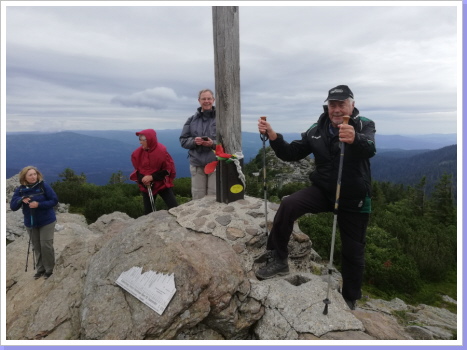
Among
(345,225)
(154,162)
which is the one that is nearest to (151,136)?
(154,162)

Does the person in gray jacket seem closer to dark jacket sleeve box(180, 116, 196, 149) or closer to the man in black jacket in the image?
dark jacket sleeve box(180, 116, 196, 149)

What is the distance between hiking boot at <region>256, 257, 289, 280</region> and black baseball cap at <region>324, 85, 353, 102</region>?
100 inches

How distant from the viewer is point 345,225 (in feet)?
14.2

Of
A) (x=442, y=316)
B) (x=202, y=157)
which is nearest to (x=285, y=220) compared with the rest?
(x=202, y=157)

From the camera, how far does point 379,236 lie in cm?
901

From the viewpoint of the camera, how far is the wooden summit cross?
5.47 m

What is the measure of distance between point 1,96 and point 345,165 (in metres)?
4.89

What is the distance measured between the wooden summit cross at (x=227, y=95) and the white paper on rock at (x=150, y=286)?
7.78 ft

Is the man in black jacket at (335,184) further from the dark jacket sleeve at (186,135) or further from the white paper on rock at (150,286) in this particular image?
the dark jacket sleeve at (186,135)

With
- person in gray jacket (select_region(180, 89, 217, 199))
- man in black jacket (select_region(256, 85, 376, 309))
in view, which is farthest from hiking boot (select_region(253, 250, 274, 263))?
person in gray jacket (select_region(180, 89, 217, 199))

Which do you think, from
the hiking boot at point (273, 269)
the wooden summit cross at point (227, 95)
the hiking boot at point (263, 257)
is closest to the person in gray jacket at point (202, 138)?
the wooden summit cross at point (227, 95)

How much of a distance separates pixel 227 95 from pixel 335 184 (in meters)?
2.73

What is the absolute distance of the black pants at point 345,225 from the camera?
4.30 meters

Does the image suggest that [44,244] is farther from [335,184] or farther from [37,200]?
[335,184]
